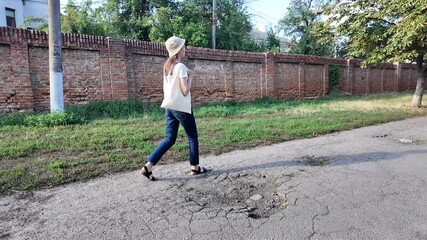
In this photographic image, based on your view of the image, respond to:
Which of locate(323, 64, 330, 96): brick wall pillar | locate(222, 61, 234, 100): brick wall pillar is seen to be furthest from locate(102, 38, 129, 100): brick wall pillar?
locate(323, 64, 330, 96): brick wall pillar

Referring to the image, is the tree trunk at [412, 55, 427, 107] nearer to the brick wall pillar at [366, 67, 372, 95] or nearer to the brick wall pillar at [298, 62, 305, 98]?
the brick wall pillar at [298, 62, 305, 98]

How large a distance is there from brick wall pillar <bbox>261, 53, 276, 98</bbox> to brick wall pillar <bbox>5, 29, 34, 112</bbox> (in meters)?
9.45

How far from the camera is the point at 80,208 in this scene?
113 inches

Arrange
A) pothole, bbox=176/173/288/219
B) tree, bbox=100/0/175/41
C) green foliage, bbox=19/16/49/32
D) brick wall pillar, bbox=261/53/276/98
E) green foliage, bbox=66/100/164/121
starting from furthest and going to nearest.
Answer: tree, bbox=100/0/175/41
green foliage, bbox=19/16/49/32
brick wall pillar, bbox=261/53/276/98
green foliage, bbox=66/100/164/121
pothole, bbox=176/173/288/219

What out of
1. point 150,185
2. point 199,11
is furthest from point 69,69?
point 199,11

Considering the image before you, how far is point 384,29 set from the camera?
35.3ft

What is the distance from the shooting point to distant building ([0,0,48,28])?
783 inches

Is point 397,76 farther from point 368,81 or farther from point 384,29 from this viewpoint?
point 384,29

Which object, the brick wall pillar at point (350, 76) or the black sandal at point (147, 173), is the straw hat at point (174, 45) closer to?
the black sandal at point (147, 173)

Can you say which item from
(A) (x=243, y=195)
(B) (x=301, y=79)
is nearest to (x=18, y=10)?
(B) (x=301, y=79)

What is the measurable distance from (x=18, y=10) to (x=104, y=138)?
69.4 feet

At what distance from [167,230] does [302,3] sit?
27.4 meters

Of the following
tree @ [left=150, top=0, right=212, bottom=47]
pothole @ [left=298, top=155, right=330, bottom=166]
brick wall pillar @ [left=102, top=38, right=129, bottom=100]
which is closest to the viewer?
pothole @ [left=298, top=155, right=330, bottom=166]

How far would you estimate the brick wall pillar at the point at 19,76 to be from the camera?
747cm
